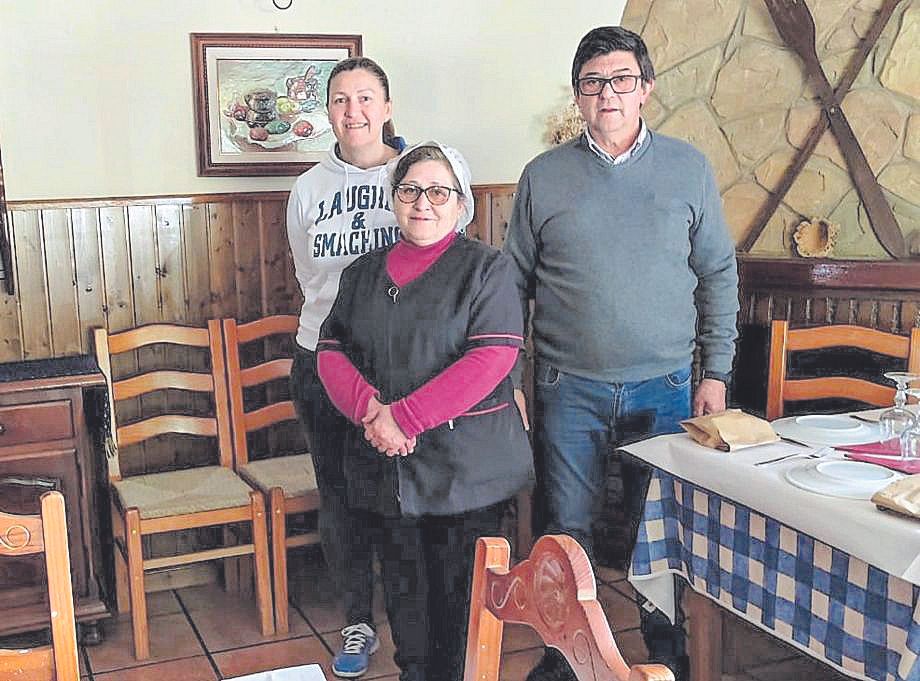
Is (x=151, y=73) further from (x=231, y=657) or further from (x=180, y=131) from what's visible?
(x=231, y=657)

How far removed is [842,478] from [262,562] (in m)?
1.63

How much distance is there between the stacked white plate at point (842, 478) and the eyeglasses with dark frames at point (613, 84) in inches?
34.2

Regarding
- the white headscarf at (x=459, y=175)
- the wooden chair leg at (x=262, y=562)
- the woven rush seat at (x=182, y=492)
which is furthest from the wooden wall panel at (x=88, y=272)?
the white headscarf at (x=459, y=175)

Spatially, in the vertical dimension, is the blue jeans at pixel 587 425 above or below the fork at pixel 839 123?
below

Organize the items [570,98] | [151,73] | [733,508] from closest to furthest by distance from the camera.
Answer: [733,508]
[151,73]
[570,98]

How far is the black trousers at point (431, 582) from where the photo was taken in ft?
7.13

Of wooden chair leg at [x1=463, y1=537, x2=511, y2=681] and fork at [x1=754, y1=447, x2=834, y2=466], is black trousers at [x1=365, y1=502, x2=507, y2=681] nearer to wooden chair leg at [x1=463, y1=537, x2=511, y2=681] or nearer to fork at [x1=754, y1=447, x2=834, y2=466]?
fork at [x1=754, y1=447, x2=834, y2=466]

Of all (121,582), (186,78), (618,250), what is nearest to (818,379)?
(618,250)

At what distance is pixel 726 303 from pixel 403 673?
1.10 m

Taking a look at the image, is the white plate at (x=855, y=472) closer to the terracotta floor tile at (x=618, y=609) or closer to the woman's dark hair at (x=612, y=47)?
the woman's dark hair at (x=612, y=47)

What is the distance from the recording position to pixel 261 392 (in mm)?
3246

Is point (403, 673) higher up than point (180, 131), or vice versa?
point (180, 131)

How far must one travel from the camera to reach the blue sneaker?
2600 mm

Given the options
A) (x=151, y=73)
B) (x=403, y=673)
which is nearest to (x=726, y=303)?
(x=403, y=673)
